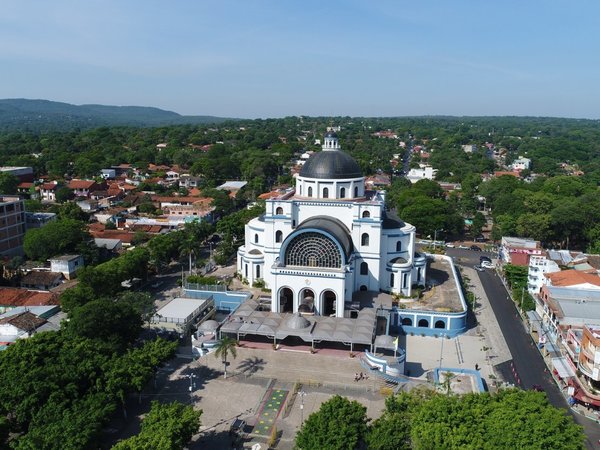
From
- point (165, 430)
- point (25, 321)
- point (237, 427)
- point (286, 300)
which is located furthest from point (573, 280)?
point (25, 321)

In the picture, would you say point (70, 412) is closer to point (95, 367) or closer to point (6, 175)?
point (95, 367)

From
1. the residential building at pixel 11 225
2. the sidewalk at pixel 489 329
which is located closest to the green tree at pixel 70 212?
the residential building at pixel 11 225

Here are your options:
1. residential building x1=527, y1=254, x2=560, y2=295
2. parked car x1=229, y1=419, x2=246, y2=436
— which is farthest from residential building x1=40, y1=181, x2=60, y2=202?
residential building x1=527, y1=254, x2=560, y2=295

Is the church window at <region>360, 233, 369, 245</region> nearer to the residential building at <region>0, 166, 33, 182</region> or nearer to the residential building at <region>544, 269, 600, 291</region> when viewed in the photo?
the residential building at <region>544, 269, 600, 291</region>

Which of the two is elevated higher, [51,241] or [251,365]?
[51,241]

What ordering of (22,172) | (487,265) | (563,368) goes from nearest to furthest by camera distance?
(563,368) → (487,265) → (22,172)

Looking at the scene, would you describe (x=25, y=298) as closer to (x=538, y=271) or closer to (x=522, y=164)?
(x=538, y=271)
